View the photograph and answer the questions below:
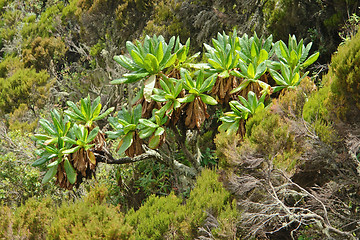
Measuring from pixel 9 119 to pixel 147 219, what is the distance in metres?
5.95

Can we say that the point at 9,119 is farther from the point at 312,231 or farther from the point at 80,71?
the point at 312,231

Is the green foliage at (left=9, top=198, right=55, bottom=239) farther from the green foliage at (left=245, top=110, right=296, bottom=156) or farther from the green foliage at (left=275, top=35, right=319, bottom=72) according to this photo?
the green foliage at (left=275, top=35, right=319, bottom=72)

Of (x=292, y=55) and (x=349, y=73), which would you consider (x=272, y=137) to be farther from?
(x=292, y=55)

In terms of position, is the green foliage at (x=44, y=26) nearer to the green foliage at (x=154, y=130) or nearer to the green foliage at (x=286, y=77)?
the green foliage at (x=154, y=130)

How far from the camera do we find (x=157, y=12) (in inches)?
335

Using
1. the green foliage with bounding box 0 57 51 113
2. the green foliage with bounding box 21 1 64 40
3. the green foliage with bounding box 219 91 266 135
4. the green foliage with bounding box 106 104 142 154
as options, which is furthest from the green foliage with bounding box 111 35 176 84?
the green foliage with bounding box 21 1 64 40

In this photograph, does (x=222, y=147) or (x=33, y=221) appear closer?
Result: (x=222, y=147)

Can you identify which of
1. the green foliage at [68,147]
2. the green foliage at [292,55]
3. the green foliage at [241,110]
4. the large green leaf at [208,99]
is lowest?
the green foliage at [68,147]

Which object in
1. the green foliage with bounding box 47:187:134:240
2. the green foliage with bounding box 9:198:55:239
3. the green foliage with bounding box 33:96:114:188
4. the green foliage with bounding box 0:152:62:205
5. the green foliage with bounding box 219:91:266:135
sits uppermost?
the green foliage with bounding box 219:91:266:135

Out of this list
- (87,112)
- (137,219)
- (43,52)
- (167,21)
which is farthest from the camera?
(43,52)

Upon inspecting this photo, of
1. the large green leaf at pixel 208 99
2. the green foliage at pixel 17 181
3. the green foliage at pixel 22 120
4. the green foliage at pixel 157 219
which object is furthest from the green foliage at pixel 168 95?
the green foliage at pixel 22 120

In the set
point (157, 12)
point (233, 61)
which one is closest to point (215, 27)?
point (157, 12)

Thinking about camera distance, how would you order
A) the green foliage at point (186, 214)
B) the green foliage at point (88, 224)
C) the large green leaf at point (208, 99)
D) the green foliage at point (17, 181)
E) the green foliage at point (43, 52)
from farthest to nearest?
the green foliage at point (43, 52) < the green foliage at point (17, 181) < the large green leaf at point (208, 99) < the green foliage at point (186, 214) < the green foliage at point (88, 224)

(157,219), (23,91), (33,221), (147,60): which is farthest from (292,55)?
(23,91)
